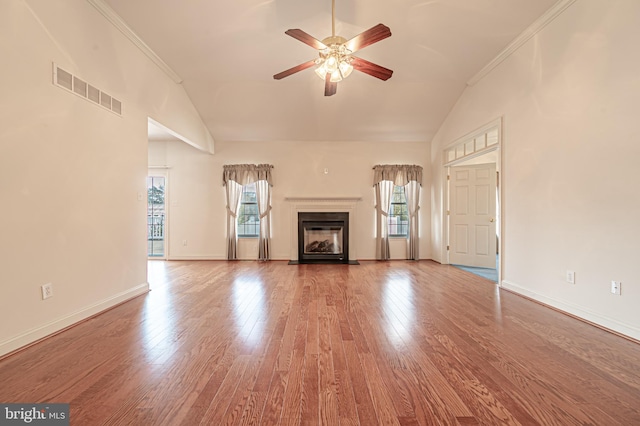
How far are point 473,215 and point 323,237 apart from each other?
3.10m

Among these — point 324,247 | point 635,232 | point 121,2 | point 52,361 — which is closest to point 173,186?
point 324,247

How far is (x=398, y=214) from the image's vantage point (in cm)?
691

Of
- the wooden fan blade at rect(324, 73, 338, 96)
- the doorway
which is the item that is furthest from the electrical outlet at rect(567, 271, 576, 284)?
the doorway

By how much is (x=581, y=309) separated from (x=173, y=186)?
7180mm

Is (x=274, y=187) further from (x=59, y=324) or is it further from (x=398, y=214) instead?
(x=59, y=324)

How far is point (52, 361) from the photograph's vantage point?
2.12 meters

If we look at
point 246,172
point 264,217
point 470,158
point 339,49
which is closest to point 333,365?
point 339,49

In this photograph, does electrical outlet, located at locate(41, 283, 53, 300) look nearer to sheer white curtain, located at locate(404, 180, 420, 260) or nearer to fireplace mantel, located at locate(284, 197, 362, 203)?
fireplace mantel, located at locate(284, 197, 362, 203)

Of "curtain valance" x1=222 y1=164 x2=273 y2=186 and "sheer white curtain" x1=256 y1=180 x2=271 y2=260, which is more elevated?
"curtain valance" x1=222 y1=164 x2=273 y2=186

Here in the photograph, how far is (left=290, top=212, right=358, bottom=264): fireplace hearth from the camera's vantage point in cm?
653

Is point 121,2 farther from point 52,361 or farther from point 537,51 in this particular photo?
point 537,51

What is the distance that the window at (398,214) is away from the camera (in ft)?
22.6

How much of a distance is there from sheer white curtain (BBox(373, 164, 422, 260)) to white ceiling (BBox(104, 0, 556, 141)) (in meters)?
0.73

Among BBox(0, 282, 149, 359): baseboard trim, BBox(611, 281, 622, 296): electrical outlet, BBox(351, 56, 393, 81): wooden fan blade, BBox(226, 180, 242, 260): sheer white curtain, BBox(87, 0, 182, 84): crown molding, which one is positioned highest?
BBox(87, 0, 182, 84): crown molding
